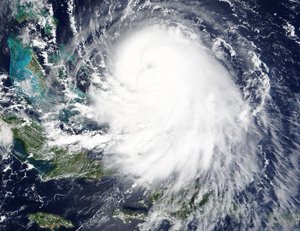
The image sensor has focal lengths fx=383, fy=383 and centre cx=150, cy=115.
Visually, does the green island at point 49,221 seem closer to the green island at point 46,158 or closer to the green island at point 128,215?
the green island at point 46,158

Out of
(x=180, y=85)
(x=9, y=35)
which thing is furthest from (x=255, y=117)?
(x=9, y=35)

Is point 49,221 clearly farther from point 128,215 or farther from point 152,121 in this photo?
point 152,121

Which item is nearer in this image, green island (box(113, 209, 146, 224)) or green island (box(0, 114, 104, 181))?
green island (box(113, 209, 146, 224))

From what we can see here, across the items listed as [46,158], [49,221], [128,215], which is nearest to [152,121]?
[128,215]

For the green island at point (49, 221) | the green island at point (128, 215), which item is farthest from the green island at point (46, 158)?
the green island at point (128, 215)

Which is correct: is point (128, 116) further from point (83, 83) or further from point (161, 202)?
point (161, 202)

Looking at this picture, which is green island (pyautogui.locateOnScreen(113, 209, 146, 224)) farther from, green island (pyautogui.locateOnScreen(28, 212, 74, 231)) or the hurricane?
green island (pyautogui.locateOnScreen(28, 212, 74, 231))

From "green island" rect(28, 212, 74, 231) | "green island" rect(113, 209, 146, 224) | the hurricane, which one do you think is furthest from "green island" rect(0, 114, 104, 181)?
"green island" rect(113, 209, 146, 224)
